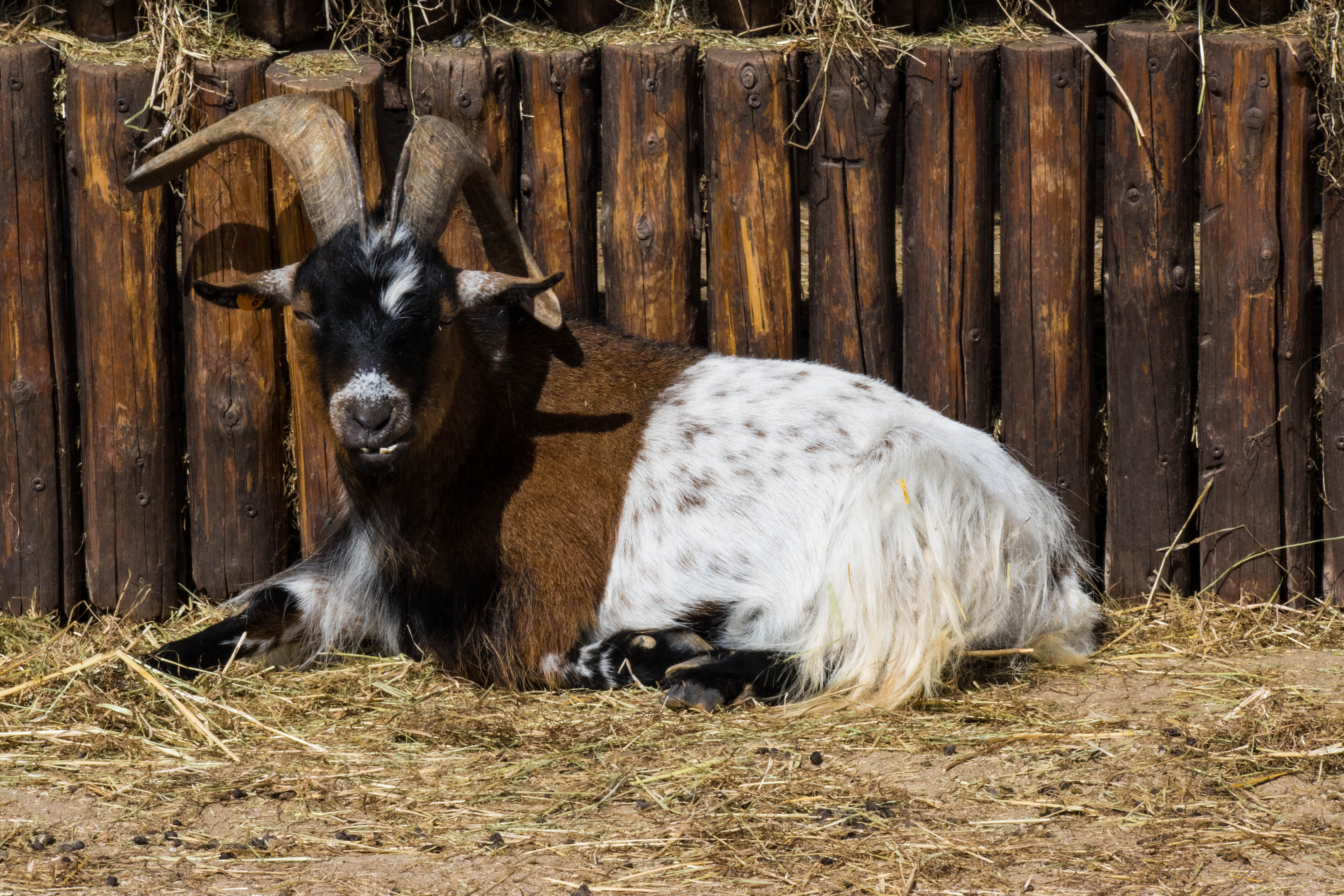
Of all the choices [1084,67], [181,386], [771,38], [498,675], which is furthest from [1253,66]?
[181,386]

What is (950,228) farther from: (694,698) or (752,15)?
(694,698)

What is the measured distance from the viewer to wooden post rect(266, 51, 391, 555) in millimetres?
4836

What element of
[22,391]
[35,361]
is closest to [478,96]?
[35,361]

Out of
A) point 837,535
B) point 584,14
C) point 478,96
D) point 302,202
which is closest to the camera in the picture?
point 837,535

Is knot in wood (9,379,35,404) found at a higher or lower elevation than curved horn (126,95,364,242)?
lower

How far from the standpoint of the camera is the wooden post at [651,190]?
4.93 metres

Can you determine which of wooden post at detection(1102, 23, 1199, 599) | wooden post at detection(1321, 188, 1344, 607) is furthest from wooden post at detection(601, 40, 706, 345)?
wooden post at detection(1321, 188, 1344, 607)

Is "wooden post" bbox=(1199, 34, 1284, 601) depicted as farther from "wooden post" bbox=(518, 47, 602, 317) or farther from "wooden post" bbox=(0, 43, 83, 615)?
"wooden post" bbox=(0, 43, 83, 615)

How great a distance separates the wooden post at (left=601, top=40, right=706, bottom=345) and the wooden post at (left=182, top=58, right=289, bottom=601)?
1219 mm

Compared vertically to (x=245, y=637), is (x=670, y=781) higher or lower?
lower

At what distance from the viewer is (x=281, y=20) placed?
5.04 meters

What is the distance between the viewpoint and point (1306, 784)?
142 inches

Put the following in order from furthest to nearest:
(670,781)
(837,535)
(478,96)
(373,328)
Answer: (478,96), (837,535), (373,328), (670,781)

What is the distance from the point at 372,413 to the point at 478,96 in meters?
1.51
